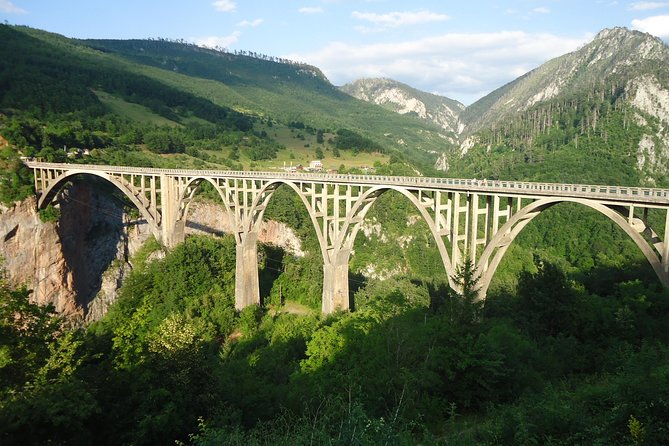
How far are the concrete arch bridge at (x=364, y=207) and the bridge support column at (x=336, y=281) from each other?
8cm

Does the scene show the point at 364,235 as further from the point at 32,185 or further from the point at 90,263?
the point at 32,185

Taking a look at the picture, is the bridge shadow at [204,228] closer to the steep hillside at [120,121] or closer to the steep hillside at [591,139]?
the steep hillside at [120,121]

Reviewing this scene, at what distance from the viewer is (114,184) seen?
4653cm

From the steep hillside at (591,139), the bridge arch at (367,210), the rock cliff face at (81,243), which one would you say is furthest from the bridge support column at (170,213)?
the steep hillside at (591,139)

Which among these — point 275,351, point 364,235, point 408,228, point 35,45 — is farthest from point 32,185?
point 35,45

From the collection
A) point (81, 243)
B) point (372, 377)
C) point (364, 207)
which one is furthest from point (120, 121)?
point (372, 377)

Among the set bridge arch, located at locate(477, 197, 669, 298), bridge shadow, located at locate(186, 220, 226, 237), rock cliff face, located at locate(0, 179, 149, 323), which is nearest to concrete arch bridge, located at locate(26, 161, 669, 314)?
bridge arch, located at locate(477, 197, 669, 298)

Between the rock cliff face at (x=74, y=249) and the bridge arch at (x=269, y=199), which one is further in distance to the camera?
the rock cliff face at (x=74, y=249)

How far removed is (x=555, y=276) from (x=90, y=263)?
48.9 meters

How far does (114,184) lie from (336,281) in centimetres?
2790

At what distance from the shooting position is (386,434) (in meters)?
9.05

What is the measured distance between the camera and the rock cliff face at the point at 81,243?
45.3 m

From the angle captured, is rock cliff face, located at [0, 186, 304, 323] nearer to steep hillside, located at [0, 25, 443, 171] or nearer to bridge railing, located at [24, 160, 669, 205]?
steep hillside, located at [0, 25, 443, 171]

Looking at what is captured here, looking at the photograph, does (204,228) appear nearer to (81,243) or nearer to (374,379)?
(81,243)
